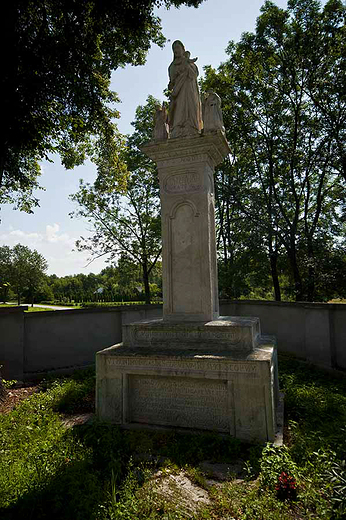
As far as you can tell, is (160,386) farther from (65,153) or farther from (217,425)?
(65,153)

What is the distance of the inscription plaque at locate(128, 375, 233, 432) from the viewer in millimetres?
4355

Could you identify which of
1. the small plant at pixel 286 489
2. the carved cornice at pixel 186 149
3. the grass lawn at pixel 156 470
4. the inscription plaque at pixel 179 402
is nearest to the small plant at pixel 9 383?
the grass lawn at pixel 156 470

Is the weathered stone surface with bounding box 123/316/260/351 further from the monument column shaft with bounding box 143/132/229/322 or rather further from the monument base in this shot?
the monument column shaft with bounding box 143/132/229/322

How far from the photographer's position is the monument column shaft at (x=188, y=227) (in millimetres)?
5355

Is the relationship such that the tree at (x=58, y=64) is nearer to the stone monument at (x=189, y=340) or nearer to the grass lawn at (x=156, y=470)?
the stone monument at (x=189, y=340)

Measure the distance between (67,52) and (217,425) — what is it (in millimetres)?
8710

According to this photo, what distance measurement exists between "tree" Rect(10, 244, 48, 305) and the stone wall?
136 feet

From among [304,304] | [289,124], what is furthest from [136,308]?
[289,124]

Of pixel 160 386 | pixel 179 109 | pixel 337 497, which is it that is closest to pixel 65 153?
pixel 179 109

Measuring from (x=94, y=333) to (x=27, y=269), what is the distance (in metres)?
42.4

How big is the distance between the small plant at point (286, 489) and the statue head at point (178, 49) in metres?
6.82

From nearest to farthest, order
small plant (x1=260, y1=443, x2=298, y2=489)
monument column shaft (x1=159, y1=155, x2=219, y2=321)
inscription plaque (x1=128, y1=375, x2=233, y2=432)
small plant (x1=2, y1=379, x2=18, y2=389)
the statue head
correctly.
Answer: small plant (x1=260, y1=443, x2=298, y2=489), inscription plaque (x1=128, y1=375, x2=233, y2=432), monument column shaft (x1=159, y1=155, x2=219, y2=321), the statue head, small plant (x1=2, y1=379, x2=18, y2=389)

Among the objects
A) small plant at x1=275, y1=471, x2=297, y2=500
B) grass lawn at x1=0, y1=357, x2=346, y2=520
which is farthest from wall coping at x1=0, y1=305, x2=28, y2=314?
small plant at x1=275, y1=471, x2=297, y2=500

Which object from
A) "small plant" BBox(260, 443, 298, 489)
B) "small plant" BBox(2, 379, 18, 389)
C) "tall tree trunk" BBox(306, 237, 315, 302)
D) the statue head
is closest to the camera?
"small plant" BBox(260, 443, 298, 489)
